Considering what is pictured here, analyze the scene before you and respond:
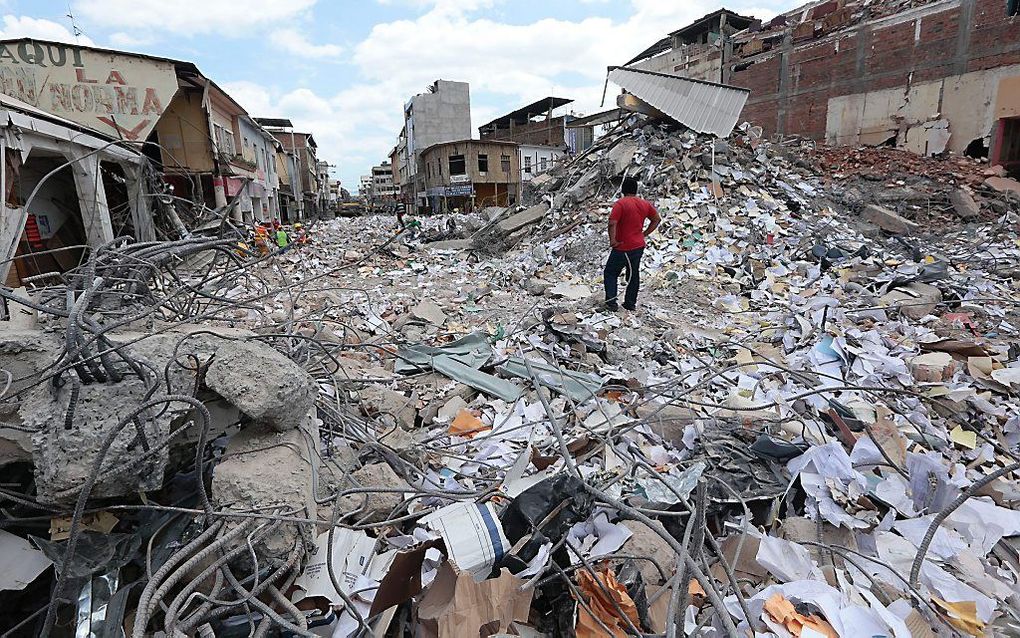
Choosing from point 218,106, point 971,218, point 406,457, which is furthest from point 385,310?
point 218,106

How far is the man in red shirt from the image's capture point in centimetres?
517

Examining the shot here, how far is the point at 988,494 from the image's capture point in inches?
89.0

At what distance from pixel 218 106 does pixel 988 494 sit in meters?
18.2

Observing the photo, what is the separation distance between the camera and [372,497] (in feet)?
7.25

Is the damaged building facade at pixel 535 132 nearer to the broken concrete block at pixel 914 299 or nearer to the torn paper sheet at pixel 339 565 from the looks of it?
the broken concrete block at pixel 914 299

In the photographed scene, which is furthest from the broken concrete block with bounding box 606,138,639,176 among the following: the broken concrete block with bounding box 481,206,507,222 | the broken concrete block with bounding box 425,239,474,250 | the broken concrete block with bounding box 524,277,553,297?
the broken concrete block with bounding box 524,277,553,297

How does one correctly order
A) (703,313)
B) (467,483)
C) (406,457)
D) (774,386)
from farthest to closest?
(703,313) → (774,386) → (406,457) → (467,483)

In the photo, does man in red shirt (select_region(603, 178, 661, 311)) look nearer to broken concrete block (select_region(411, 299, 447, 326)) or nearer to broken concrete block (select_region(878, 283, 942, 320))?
broken concrete block (select_region(411, 299, 447, 326))

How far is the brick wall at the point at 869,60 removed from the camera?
45.6ft

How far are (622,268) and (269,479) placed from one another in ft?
13.6

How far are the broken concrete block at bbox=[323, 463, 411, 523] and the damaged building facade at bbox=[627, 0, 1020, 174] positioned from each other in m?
16.8

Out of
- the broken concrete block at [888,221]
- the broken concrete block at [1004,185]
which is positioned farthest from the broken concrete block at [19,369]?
the broken concrete block at [1004,185]

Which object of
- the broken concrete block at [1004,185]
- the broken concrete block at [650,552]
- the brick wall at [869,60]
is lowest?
the broken concrete block at [650,552]

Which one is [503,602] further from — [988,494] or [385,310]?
[385,310]
